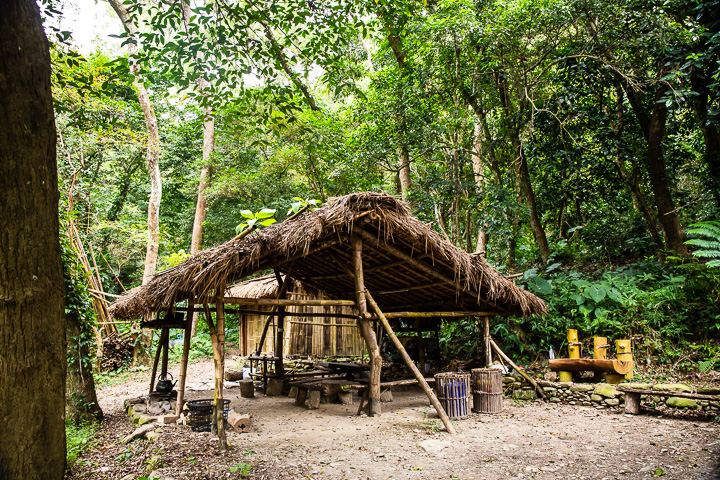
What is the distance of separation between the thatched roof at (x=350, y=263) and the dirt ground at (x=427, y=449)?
1.83 meters

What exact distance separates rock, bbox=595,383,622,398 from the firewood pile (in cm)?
1139

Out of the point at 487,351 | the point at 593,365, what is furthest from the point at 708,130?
the point at 487,351

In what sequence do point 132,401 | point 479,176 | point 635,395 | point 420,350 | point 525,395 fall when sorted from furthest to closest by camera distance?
point 479,176 < point 420,350 < point 525,395 < point 132,401 < point 635,395

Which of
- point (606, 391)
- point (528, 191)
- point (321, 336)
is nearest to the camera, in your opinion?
point (606, 391)

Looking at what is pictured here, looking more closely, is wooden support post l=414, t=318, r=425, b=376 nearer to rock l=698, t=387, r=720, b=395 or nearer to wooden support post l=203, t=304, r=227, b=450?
rock l=698, t=387, r=720, b=395

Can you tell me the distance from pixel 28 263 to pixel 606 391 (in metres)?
7.65

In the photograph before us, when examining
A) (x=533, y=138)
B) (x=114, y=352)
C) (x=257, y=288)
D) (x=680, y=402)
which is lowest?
(x=680, y=402)

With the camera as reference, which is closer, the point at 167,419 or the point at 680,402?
the point at 167,419

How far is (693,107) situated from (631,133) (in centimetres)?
126

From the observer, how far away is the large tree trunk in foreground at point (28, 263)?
98.0 inches

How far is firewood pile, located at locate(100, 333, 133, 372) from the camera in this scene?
1136 cm

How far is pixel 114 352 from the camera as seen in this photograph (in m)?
11.7

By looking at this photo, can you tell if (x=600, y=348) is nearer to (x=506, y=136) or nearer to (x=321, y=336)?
(x=506, y=136)

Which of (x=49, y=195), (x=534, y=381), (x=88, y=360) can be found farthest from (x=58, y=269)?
(x=534, y=381)
